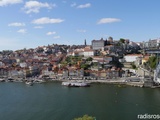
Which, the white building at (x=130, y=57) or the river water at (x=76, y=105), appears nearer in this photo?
the river water at (x=76, y=105)

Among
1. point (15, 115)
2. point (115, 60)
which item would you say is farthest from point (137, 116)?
point (115, 60)

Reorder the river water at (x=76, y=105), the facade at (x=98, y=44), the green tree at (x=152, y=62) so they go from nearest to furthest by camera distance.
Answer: the river water at (x=76, y=105) < the green tree at (x=152, y=62) < the facade at (x=98, y=44)

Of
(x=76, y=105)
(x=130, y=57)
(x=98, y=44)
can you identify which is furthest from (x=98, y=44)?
(x=76, y=105)

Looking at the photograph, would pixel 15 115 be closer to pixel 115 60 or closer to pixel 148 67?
pixel 148 67

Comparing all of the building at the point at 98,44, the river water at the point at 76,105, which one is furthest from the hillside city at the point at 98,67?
the river water at the point at 76,105

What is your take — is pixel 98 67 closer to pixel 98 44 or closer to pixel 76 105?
pixel 98 44

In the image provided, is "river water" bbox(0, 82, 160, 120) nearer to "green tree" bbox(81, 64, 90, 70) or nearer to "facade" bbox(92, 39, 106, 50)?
"green tree" bbox(81, 64, 90, 70)

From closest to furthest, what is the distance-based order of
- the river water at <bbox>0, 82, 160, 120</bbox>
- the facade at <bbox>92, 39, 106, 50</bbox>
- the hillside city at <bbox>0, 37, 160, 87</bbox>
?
the river water at <bbox>0, 82, 160, 120</bbox>, the hillside city at <bbox>0, 37, 160, 87</bbox>, the facade at <bbox>92, 39, 106, 50</bbox>

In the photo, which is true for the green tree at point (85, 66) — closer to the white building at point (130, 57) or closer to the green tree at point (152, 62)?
the white building at point (130, 57)

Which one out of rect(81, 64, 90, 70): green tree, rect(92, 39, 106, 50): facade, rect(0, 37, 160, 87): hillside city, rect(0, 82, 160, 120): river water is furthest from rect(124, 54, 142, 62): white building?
rect(0, 82, 160, 120): river water
